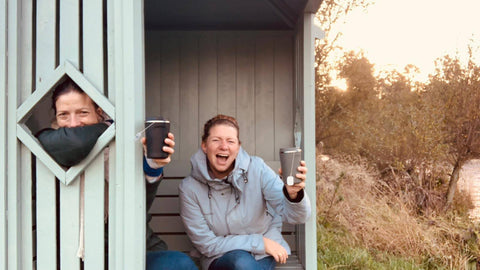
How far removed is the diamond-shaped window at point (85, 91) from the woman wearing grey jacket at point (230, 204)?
0.82 meters

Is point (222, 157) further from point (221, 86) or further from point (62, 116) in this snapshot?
point (221, 86)

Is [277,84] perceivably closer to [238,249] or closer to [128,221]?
[238,249]

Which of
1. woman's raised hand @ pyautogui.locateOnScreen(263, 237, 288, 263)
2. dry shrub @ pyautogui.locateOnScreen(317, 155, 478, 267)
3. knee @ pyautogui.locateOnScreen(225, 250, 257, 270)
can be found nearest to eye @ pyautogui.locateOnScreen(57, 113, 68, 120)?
knee @ pyautogui.locateOnScreen(225, 250, 257, 270)

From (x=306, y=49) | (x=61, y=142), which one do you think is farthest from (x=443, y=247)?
(x=61, y=142)

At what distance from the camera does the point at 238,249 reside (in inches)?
101

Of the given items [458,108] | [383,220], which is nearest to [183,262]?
[383,220]

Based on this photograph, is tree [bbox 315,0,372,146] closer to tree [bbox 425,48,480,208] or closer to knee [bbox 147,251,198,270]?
tree [bbox 425,48,480,208]

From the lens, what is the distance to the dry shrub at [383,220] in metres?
4.85

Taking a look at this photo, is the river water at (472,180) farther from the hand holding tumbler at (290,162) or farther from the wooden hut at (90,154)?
the wooden hut at (90,154)

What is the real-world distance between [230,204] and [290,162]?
2.20 feet

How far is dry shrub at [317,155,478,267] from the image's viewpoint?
4.85 m

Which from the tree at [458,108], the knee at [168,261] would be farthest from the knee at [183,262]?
the tree at [458,108]

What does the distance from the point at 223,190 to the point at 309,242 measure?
2.12ft

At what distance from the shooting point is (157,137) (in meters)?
1.90
